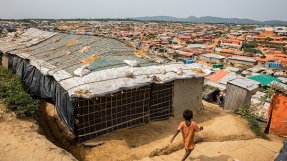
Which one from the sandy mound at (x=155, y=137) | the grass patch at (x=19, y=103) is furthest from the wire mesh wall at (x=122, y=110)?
the grass patch at (x=19, y=103)

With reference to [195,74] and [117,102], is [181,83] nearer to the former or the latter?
[195,74]

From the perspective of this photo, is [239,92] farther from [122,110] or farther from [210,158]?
[122,110]

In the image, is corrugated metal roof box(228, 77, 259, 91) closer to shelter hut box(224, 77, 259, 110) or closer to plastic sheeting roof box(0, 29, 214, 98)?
shelter hut box(224, 77, 259, 110)

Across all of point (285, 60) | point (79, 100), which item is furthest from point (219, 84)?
point (285, 60)

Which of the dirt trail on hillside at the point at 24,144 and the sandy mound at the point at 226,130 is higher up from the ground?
the dirt trail on hillside at the point at 24,144

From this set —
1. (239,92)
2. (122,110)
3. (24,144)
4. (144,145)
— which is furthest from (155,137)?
(239,92)

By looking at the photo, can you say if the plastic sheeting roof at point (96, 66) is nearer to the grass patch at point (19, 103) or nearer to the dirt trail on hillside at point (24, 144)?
the grass patch at point (19, 103)
